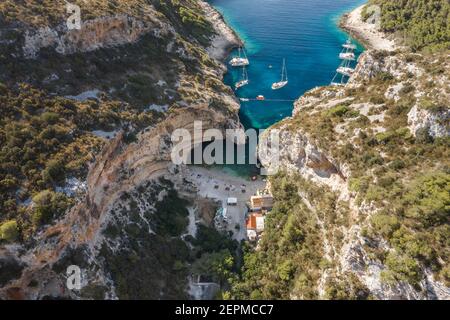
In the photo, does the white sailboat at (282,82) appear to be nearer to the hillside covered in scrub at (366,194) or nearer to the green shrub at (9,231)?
the hillside covered in scrub at (366,194)

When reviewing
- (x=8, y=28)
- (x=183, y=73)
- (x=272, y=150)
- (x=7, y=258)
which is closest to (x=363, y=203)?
(x=272, y=150)

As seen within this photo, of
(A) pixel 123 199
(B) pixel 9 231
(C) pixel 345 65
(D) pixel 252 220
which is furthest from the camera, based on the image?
(C) pixel 345 65

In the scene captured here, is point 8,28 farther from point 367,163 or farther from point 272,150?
point 367,163

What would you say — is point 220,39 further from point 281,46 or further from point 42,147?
point 42,147

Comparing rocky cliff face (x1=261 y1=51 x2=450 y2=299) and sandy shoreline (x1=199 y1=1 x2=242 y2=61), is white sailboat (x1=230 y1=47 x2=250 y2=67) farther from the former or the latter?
rocky cliff face (x1=261 y1=51 x2=450 y2=299)

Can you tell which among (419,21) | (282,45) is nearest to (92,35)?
(282,45)

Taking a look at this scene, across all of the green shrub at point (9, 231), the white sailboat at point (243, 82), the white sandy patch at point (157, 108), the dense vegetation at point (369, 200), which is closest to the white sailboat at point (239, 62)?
the white sailboat at point (243, 82)

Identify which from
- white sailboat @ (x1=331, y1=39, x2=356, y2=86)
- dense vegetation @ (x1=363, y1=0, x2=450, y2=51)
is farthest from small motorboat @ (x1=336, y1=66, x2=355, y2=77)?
dense vegetation @ (x1=363, y1=0, x2=450, y2=51)
